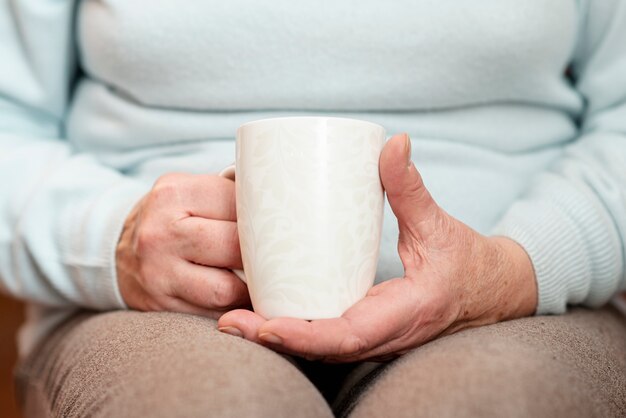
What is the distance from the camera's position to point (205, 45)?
0.82 m

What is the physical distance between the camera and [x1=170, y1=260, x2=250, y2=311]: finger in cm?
65

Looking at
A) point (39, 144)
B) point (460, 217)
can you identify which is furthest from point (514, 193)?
point (39, 144)

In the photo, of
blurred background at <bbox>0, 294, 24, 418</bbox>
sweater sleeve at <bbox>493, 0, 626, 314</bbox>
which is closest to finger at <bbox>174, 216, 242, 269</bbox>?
sweater sleeve at <bbox>493, 0, 626, 314</bbox>

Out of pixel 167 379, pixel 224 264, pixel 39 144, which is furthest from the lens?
pixel 39 144

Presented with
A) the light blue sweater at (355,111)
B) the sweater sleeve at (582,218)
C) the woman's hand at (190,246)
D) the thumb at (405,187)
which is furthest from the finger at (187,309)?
the sweater sleeve at (582,218)

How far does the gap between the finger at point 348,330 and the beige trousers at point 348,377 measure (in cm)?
2

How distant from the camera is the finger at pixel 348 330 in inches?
21.5

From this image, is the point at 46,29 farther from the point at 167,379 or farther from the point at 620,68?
the point at 620,68

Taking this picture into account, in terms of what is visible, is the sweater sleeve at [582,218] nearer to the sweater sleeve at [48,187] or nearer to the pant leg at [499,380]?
the pant leg at [499,380]

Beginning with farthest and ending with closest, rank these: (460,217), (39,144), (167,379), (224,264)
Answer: (39,144), (460,217), (224,264), (167,379)

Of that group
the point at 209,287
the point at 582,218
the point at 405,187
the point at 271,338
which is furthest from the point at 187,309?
the point at 582,218

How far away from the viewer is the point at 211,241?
641mm

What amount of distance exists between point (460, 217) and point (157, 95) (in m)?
0.41

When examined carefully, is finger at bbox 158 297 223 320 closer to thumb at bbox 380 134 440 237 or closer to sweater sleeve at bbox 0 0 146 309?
sweater sleeve at bbox 0 0 146 309
